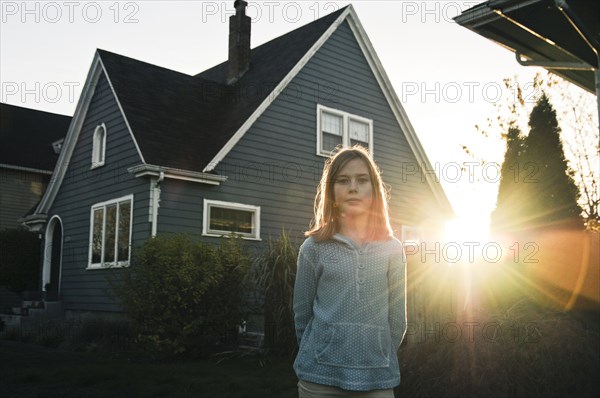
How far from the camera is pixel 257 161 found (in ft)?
51.5

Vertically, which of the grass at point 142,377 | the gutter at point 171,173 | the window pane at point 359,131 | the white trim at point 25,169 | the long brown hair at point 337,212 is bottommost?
the grass at point 142,377

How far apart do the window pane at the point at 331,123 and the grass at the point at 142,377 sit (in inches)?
340

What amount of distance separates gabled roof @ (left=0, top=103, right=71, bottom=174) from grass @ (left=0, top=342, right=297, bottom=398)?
17742 mm

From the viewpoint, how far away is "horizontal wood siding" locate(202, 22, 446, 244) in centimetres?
1555

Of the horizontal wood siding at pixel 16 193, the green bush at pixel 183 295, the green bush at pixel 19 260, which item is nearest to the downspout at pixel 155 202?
the green bush at pixel 183 295

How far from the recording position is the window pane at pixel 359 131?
1823 centimetres

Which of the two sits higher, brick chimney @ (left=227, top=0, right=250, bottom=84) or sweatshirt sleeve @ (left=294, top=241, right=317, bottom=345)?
brick chimney @ (left=227, top=0, right=250, bottom=84)

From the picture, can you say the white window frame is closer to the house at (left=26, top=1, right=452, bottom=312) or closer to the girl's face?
the house at (left=26, top=1, right=452, bottom=312)

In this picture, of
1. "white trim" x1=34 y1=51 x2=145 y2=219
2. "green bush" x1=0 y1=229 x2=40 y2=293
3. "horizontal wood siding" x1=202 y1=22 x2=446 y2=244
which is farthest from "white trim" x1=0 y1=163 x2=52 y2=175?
"horizontal wood siding" x1=202 y1=22 x2=446 y2=244

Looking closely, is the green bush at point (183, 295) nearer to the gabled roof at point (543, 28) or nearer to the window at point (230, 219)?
the window at point (230, 219)

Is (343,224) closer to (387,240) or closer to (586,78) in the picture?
(387,240)

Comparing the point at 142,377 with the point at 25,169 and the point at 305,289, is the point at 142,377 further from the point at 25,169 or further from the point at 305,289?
the point at 25,169

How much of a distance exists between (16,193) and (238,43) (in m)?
13.3

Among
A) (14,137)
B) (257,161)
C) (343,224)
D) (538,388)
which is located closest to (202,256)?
(257,161)
